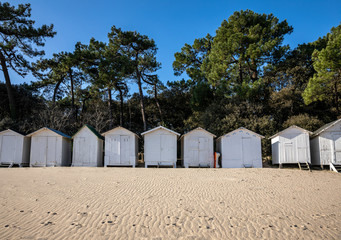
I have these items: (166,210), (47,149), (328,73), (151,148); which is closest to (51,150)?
(47,149)

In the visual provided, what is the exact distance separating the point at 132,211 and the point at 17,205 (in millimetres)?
3496

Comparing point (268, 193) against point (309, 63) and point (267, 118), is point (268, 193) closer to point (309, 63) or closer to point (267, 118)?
point (267, 118)

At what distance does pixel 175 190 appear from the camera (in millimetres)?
9523

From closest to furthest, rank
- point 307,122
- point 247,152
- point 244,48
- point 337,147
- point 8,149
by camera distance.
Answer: point 337,147 < point 247,152 < point 8,149 < point 307,122 < point 244,48

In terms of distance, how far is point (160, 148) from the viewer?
18031 millimetres

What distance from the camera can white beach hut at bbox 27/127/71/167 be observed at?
18031 millimetres

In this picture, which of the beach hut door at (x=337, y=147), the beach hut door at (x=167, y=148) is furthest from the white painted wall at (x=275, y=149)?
the beach hut door at (x=167, y=148)

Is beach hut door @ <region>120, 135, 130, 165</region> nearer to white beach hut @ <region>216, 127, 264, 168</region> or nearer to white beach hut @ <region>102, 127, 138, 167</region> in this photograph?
white beach hut @ <region>102, 127, 138, 167</region>

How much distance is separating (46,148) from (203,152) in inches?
470

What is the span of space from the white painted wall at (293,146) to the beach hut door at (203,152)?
530 centimetres

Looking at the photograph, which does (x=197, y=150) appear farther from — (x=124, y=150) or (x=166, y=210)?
(x=166, y=210)

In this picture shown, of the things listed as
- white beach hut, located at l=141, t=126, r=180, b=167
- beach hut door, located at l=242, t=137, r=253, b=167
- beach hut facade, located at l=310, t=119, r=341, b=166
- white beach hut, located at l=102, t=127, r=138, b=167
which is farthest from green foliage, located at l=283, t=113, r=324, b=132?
white beach hut, located at l=102, t=127, r=138, b=167

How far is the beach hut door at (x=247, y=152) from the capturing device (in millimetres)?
17703

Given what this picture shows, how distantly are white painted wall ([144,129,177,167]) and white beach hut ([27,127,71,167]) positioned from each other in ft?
21.6
